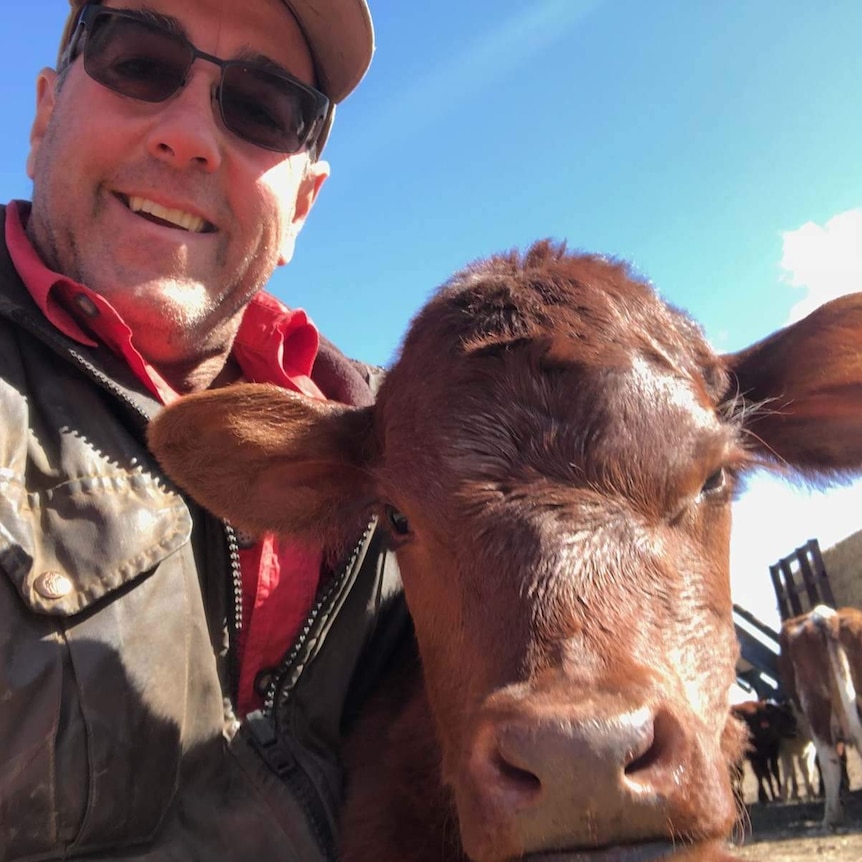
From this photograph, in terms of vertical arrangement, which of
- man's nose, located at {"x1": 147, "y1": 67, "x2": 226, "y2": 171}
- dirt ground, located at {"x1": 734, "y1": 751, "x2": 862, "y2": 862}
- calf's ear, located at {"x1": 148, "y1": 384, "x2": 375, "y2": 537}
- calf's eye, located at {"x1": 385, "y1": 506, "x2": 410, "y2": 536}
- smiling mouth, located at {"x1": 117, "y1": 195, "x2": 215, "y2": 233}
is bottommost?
dirt ground, located at {"x1": 734, "y1": 751, "x2": 862, "y2": 862}

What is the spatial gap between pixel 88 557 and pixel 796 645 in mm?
13497

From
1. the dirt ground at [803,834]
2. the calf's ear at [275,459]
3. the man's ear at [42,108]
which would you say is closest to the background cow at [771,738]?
the dirt ground at [803,834]

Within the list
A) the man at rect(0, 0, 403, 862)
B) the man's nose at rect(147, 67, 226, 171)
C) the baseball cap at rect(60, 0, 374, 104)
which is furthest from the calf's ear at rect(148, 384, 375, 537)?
the baseball cap at rect(60, 0, 374, 104)

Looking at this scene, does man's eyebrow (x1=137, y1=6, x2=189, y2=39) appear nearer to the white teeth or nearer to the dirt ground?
the white teeth

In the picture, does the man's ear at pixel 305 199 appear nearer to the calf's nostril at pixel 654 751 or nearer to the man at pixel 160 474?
the man at pixel 160 474

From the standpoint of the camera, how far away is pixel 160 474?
283 centimetres

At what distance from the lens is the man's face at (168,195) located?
3227 millimetres

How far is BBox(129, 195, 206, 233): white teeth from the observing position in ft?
11.1

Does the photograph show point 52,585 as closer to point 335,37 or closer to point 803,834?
point 335,37

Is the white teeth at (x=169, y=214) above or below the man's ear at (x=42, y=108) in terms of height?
below

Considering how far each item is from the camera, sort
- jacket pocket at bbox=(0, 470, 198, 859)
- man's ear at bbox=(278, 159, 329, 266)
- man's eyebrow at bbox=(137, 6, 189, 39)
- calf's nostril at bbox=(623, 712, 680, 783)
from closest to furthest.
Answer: calf's nostril at bbox=(623, 712, 680, 783) → jacket pocket at bbox=(0, 470, 198, 859) → man's eyebrow at bbox=(137, 6, 189, 39) → man's ear at bbox=(278, 159, 329, 266)

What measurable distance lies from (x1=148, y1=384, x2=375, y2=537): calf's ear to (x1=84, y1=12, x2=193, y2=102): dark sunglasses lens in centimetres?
142

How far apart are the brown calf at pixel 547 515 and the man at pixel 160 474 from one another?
25cm

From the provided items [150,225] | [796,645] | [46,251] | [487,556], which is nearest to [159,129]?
[150,225]
